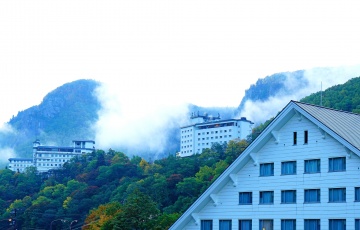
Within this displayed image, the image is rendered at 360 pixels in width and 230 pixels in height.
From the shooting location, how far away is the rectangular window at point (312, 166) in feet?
110

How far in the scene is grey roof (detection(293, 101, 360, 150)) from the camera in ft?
107

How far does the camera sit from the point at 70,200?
173750mm

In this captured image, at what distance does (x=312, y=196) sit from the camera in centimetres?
3359

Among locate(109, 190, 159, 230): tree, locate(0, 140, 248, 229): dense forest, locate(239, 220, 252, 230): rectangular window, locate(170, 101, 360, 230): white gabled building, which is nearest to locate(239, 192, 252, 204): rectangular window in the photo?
locate(170, 101, 360, 230): white gabled building

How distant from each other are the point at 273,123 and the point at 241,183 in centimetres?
453

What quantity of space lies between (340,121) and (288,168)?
13.9 feet

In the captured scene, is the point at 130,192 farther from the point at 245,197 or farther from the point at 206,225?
the point at 245,197

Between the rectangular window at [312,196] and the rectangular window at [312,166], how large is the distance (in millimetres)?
1134

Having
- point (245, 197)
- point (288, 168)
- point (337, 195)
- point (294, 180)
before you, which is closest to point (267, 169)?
point (288, 168)

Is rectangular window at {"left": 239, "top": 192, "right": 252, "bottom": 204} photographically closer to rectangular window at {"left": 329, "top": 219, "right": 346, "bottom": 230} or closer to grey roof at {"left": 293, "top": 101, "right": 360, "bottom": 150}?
rectangular window at {"left": 329, "top": 219, "right": 346, "bottom": 230}

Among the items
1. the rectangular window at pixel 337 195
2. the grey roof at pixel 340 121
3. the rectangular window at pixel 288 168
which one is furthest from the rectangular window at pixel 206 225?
the grey roof at pixel 340 121

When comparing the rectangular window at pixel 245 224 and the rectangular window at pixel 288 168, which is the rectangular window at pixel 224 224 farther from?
the rectangular window at pixel 288 168

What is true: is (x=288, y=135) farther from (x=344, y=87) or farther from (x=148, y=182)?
(x=344, y=87)

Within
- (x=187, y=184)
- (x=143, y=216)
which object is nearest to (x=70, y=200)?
(x=187, y=184)
